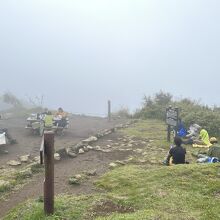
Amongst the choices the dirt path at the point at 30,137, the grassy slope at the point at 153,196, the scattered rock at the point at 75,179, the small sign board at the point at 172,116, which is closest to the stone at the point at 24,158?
the dirt path at the point at 30,137

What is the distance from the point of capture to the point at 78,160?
1407cm

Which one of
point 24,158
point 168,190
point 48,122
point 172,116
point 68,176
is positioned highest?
point 172,116

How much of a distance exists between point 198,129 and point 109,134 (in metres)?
4.43

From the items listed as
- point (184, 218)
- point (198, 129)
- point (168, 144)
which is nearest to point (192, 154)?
point (168, 144)

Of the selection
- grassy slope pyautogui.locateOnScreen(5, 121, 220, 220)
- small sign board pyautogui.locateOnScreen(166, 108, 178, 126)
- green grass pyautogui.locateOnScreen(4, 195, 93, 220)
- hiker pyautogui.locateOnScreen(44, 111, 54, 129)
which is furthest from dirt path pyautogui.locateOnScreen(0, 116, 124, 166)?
green grass pyautogui.locateOnScreen(4, 195, 93, 220)

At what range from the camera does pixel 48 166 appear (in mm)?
7465

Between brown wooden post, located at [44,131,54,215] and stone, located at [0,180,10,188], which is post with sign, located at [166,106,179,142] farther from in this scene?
brown wooden post, located at [44,131,54,215]

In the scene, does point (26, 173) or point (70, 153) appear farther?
point (70, 153)

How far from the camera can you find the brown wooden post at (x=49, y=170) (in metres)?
7.42

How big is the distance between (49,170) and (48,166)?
8 centimetres

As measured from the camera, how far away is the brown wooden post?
24.3 feet

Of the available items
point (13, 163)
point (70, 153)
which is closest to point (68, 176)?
point (13, 163)

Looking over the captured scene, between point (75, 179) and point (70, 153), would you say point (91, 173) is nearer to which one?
point (75, 179)

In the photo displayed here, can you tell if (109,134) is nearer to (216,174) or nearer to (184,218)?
(216,174)
